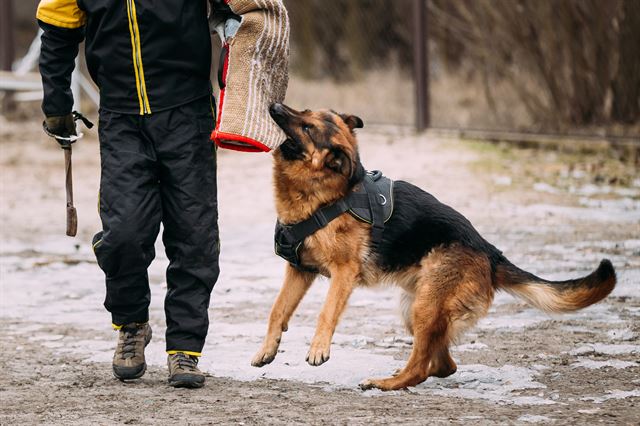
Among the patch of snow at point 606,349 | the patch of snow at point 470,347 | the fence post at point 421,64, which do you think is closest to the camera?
the patch of snow at point 606,349

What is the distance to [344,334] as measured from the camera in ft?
18.7

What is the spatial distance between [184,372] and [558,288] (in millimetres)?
1681

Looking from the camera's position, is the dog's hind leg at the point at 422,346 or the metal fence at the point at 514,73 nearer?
the dog's hind leg at the point at 422,346

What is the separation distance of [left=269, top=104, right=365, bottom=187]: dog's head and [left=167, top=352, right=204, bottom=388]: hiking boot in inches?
37.1

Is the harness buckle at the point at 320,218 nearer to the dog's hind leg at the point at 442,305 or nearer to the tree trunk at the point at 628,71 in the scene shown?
the dog's hind leg at the point at 442,305

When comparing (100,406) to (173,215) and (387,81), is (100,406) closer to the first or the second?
(173,215)

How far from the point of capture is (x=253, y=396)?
181 inches

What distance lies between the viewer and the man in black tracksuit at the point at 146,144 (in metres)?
4.72

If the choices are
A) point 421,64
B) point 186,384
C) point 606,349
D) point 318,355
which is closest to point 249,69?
point 318,355

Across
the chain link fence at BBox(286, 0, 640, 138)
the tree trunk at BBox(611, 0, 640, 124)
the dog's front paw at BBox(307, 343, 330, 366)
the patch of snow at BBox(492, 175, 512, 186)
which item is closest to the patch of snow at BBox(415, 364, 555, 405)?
the dog's front paw at BBox(307, 343, 330, 366)

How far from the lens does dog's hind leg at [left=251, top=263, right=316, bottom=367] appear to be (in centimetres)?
492

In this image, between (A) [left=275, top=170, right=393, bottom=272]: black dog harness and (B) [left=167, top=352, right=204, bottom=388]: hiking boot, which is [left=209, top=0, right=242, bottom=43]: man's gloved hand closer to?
(A) [left=275, top=170, right=393, bottom=272]: black dog harness

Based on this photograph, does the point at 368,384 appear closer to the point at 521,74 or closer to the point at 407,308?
the point at 407,308

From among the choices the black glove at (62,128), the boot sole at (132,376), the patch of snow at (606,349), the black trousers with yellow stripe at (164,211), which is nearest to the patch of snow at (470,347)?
the patch of snow at (606,349)
